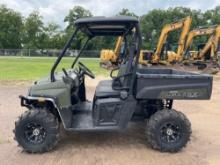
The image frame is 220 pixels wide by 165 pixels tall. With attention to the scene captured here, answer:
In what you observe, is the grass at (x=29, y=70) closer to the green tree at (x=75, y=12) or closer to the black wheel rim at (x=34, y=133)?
the black wheel rim at (x=34, y=133)

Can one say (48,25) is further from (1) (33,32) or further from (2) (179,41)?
(2) (179,41)

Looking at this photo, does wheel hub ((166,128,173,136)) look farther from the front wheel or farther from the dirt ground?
the front wheel

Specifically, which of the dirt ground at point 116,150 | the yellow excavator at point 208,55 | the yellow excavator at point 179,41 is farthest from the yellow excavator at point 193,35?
the dirt ground at point 116,150

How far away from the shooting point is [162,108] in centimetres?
669

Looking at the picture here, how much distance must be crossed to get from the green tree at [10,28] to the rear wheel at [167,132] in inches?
2632

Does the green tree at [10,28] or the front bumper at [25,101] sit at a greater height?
the green tree at [10,28]

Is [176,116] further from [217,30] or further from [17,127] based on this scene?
[217,30]

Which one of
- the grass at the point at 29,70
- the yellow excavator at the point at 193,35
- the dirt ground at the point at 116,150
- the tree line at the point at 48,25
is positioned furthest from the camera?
the tree line at the point at 48,25

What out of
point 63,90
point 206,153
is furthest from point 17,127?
point 206,153

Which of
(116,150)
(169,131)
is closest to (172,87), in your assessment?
(169,131)

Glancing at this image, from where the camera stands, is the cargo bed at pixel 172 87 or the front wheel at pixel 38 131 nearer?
the front wheel at pixel 38 131

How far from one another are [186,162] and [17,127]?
2.51 meters

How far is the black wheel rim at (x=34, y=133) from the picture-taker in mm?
5961

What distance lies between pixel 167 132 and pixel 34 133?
79.6 inches
